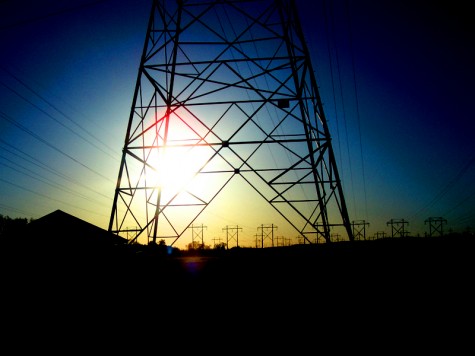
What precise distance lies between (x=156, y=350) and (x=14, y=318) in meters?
1.56

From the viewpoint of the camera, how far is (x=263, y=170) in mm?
8578

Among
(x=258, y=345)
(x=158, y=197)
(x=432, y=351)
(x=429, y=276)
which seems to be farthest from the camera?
(x=158, y=197)

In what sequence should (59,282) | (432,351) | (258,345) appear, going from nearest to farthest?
(432,351), (258,345), (59,282)

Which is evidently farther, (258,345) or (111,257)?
(111,257)

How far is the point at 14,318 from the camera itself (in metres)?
2.96

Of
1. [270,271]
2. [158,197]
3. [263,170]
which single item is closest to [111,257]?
[270,271]

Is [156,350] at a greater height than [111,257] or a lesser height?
lesser

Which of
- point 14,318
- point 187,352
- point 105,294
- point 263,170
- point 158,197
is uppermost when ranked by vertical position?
point 263,170

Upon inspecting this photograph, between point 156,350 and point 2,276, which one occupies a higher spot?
point 2,276

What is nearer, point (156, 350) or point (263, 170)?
point (156, 350)

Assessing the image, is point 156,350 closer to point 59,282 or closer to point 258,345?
point 258,345

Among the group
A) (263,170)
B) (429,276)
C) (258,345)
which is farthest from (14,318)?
(263,170)

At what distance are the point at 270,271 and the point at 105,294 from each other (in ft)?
6.20

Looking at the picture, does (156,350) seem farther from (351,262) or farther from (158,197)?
(158,197)
